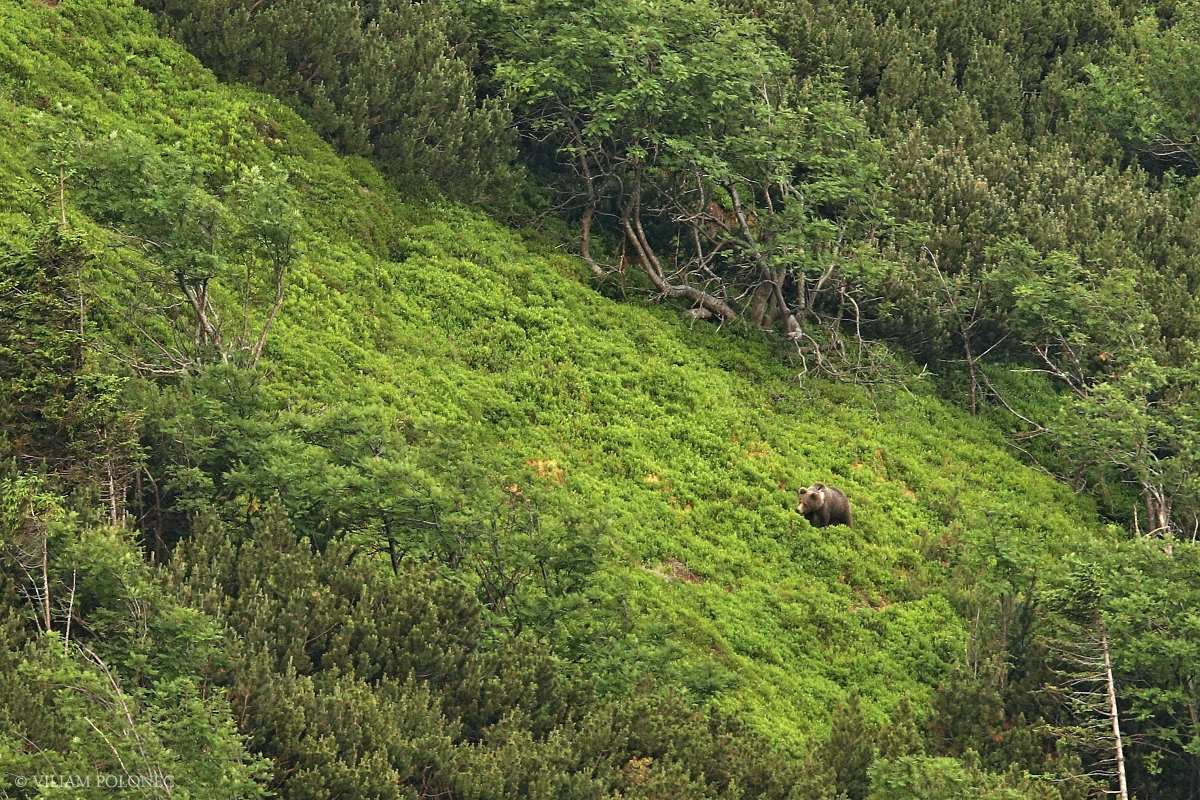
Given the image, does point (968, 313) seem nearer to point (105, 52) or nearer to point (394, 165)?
point (394, 165)

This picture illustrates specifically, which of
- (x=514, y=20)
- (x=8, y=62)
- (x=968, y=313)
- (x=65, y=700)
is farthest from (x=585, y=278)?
(x=65, y=700)

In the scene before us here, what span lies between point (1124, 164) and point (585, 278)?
1606 cm

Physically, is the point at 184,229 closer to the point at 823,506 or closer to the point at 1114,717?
the point at 823,506

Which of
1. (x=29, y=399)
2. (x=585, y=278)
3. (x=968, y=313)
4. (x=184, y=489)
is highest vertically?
(x=29, y=399)

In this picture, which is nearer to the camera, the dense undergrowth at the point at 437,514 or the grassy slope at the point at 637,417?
the dense undergrowth at the point at 437,514

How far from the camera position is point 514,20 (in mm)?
29953

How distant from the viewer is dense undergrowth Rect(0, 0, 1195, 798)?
14000mm

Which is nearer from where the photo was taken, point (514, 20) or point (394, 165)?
point (394, 165)

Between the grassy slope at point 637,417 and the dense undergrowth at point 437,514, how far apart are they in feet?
0.20

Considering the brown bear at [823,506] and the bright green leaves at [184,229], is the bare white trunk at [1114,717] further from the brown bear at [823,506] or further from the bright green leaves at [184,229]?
the bright green leaves at [184,229]

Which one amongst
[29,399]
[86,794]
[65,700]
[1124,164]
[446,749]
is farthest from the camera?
[1124,164]

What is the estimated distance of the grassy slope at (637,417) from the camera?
21.3m

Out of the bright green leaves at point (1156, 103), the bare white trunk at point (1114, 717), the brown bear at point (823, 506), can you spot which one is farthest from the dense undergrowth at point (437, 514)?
the bright green leaves at point (1156, 103)

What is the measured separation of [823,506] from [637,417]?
339cm
